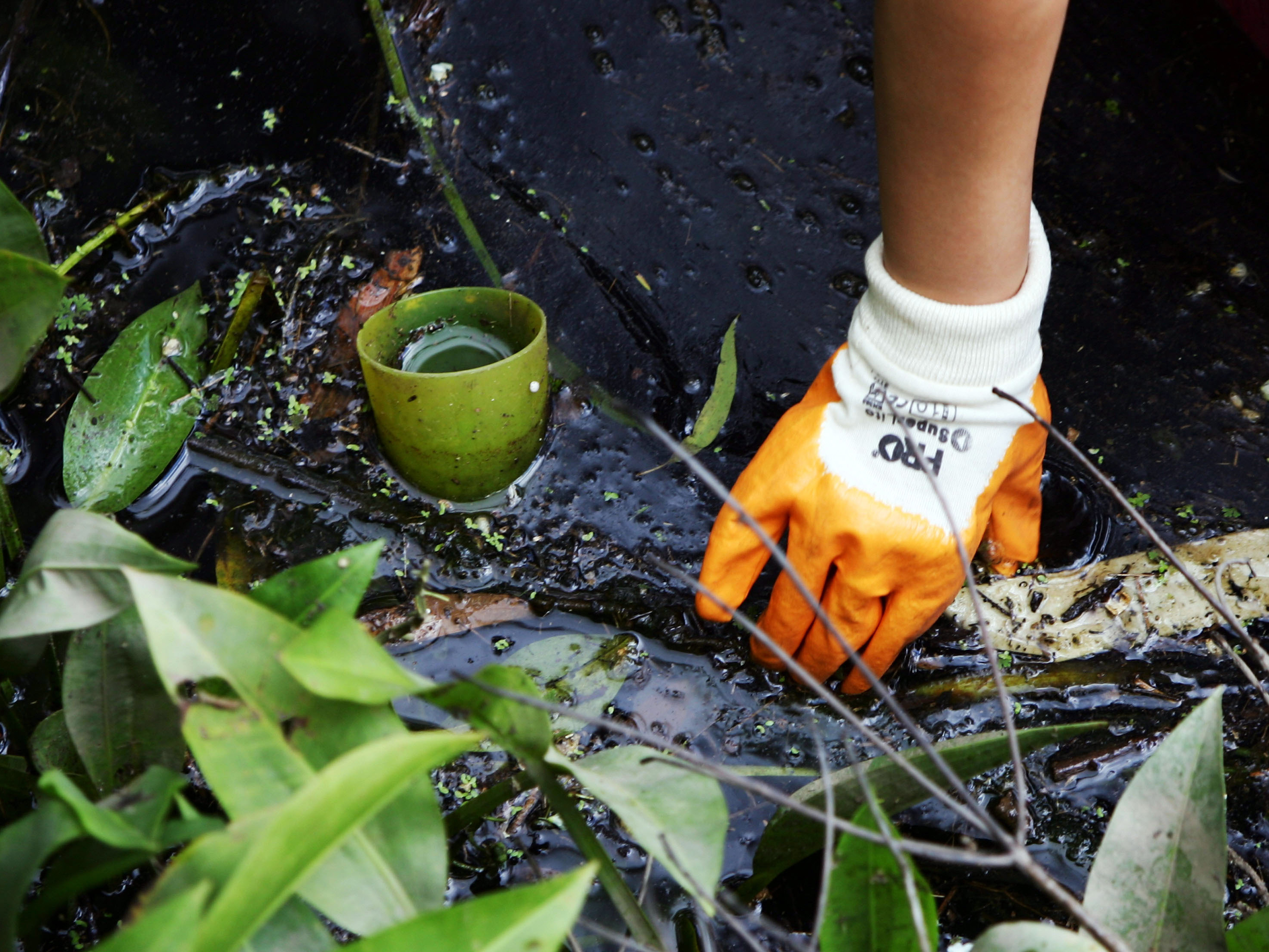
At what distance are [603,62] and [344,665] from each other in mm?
1589

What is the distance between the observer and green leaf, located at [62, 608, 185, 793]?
2.44ft

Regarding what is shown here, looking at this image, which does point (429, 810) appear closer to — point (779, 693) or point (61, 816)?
point (61, 816)

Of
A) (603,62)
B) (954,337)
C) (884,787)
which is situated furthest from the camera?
(603,62)

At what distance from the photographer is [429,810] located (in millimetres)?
623

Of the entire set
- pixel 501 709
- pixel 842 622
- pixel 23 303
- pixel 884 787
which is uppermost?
pixel 23 303

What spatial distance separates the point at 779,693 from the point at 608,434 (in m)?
0.54

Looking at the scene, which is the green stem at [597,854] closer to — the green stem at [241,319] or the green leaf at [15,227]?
the green leaf at [15,227]

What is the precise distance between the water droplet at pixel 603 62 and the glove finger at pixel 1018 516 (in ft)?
3.47

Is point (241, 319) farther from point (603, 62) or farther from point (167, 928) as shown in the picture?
point (167, 928)

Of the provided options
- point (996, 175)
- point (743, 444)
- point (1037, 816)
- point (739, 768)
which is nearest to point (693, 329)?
point (743, 444)

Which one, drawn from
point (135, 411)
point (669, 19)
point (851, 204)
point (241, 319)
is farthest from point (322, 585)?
point (669, 19)

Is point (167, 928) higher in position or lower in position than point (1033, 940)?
higher

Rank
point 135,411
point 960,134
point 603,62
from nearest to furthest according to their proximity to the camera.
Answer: point 960,134
point 135,411
point 603,62

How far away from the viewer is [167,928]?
44cm
